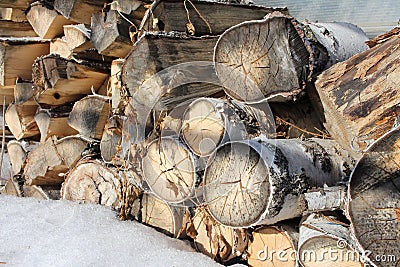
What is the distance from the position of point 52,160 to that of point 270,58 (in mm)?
1604

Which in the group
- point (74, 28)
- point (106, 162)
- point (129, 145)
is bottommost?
point (106, 162)

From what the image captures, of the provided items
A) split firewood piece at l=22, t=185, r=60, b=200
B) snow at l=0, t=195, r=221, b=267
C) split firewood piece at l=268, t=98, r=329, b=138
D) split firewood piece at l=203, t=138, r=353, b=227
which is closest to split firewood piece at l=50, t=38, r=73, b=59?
split firewood piece at l=22, t=185, r=60, b=200

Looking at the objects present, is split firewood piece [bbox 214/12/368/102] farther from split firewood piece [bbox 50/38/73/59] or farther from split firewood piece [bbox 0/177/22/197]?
split firewood piece [bbox 0/177/22/197]

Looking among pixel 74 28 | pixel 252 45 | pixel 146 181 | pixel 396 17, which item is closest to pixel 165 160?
pixel 146 181

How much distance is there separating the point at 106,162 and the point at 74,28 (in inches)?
33.9

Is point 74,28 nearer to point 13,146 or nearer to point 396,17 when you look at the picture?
point 13,146

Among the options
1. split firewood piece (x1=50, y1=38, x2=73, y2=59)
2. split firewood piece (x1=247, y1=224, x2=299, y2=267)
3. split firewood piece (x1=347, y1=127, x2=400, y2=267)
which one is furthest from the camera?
split firewood piece (x1=50, y1=38, x2=73, y2=59)

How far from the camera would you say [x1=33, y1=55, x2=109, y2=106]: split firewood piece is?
2717 millimetres

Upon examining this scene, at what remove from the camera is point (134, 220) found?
7.47 feet

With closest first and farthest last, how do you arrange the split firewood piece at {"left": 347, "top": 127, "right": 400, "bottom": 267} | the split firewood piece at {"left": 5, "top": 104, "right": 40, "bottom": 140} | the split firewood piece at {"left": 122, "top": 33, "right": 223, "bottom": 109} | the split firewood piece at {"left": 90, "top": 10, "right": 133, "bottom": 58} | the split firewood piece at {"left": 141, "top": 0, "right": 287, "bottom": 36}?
the split firewood piece at {"left": 347, "top": 127, "right": 400, "bottom": 267}, the split firewood piece at {"left": 122, "top": 33, "right": 223, "bottom": 109}, the split firewood piece at {"left": 141, "top": 0, "right": 287, "bottom": 36}, the split firewood piece at {"left": 90, "top": 10, "right": 133, "bottom": 58}, the split firewood piece at {"left": 5, "top": 104, "right": 40, "bottom": 140}

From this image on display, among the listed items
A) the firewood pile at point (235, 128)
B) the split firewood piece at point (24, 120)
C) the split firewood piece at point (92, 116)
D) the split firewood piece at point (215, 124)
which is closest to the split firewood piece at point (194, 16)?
the firewood pile at point (235, 128)

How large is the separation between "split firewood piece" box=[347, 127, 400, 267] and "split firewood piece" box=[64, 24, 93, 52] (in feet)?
5.99

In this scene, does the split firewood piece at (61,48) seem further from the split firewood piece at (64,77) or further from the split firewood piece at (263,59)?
the split firewood piece at (263,59)

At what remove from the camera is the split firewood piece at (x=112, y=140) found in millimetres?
2352
